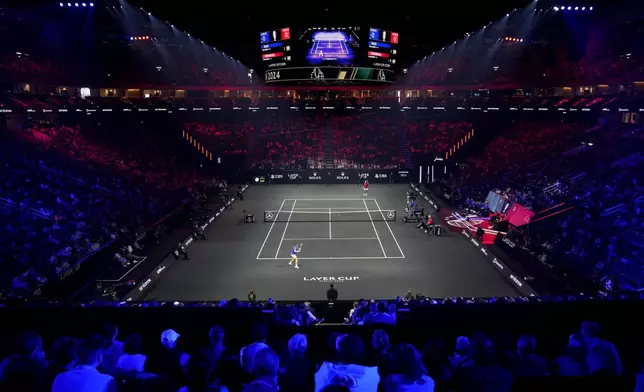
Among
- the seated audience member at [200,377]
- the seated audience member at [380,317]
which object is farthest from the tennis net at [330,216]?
the seated audience member at [200,377]

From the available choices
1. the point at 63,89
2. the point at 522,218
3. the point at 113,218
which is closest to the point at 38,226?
the point at 113,218

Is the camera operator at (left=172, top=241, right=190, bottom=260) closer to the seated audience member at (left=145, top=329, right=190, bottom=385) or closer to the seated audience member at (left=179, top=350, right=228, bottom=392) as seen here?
the seated audience member at (left=145, top=329, right=190, bottom=385)

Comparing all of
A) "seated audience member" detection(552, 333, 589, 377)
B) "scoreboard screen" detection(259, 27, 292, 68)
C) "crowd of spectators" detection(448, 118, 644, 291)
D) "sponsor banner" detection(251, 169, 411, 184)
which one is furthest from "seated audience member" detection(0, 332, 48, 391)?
"sponsor banner" detection(251, 169, 411, 184)

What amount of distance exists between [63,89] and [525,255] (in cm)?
4765

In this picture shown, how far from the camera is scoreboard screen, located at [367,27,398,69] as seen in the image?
30609 millimetres

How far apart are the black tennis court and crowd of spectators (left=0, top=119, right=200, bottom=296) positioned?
12.2 ft

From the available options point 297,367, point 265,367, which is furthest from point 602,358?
point 265,367

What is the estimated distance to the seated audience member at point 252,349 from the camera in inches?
195

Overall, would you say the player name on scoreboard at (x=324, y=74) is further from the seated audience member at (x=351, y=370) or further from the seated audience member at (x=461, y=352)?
the seated audience member at (x=351, y=370)

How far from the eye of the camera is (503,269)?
20.8 m

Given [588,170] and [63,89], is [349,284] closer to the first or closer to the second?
[588,170]

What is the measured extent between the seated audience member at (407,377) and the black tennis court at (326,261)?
45.2 ft

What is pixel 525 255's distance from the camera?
20.3 metres

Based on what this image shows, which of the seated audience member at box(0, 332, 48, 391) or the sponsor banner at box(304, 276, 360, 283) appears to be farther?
the sponsor banner at box(304, 276, 360, 283)
